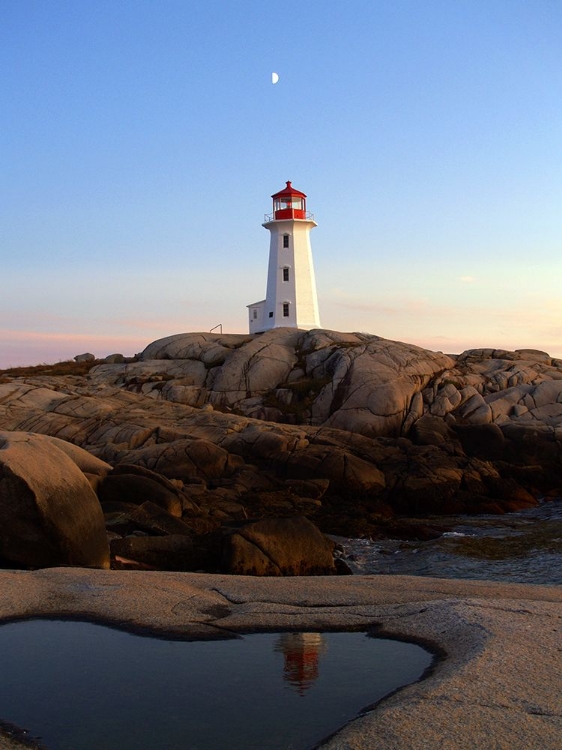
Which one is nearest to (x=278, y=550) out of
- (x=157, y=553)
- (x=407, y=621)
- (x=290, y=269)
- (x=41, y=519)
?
(x=157, y=553)

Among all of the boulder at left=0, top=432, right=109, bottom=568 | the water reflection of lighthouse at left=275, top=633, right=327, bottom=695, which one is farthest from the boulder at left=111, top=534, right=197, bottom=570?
the water reflection of lighthouse at left=275, top=633, right=327, bottom=695

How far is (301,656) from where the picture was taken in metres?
8.89

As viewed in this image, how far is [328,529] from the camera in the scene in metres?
24.1

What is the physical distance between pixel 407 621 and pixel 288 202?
52064 millimetres

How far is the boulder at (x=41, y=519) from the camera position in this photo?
14594 millimetres

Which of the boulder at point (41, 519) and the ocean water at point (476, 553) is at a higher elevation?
the boulder at point (41, 519)

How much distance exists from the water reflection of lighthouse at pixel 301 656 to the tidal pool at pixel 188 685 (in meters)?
0.01

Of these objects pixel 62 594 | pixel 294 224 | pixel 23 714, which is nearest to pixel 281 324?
pixel 294 224

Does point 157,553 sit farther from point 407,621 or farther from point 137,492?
point 407,621

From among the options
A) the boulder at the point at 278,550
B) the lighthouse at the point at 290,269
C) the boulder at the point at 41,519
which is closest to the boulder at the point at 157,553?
the boulder at the point at 41,519

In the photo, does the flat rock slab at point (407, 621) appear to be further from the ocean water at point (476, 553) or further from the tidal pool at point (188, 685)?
the ocean water at point (476, 553)

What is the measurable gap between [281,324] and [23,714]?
5037 centimetres

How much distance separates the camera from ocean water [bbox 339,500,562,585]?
17.9 metres

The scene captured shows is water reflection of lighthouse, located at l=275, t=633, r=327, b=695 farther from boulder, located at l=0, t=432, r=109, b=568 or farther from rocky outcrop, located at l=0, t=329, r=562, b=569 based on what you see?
rocky outcrop, located at l=0, t=329, r=562, b=569
